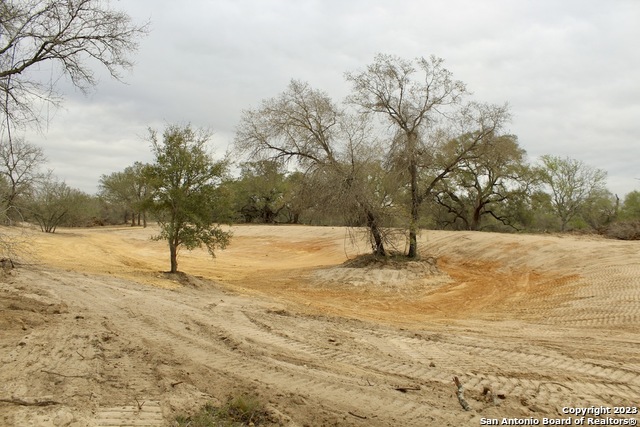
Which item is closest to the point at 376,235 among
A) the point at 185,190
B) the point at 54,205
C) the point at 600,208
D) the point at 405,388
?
the point at 185,190

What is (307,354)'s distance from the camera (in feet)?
23.6

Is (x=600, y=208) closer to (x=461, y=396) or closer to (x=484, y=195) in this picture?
(x=484, y=195)

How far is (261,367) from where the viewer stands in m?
6.38

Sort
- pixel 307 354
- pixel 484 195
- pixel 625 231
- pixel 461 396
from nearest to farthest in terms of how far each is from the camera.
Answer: pixel 461 396 < pixel 307 354 < pixel 625 231 < pixel 484 195

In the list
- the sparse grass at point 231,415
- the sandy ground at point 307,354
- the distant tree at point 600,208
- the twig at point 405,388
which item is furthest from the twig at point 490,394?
the distant tree at point 600,208

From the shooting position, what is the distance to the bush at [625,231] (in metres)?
28.4

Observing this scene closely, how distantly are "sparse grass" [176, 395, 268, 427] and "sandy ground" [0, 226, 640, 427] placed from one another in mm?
139

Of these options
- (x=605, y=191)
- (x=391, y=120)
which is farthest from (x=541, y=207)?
(x=391, y=120)

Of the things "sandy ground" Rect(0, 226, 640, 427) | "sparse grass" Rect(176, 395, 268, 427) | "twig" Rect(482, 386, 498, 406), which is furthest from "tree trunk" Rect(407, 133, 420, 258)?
"sparse grass" Rect(176, 395, 268, 427)

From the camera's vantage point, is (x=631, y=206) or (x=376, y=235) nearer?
(x=376, y=235)

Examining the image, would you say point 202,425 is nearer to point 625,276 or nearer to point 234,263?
point 625,276

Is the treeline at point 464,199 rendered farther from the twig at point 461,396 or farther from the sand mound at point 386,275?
the twig at point 461,396

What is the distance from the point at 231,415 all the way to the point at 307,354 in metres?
2.43

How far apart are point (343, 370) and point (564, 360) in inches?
146
